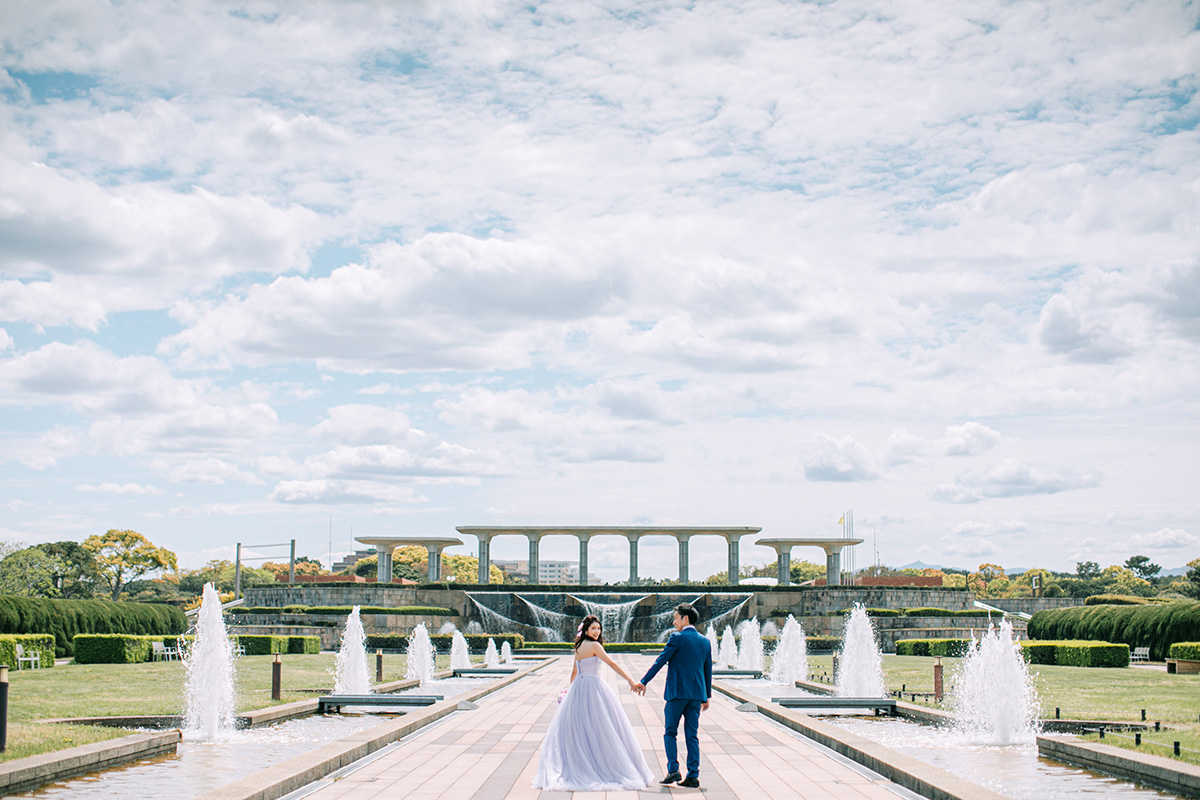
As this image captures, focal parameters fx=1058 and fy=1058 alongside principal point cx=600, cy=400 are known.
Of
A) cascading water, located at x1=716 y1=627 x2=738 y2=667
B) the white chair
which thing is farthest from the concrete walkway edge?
cascading water, located at x1=716 y1=627 x2=738 y2=667

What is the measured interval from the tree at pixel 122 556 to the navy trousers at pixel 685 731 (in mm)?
86170

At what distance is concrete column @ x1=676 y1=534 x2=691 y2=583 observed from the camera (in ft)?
224

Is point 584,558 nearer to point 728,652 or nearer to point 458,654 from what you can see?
point 728,652

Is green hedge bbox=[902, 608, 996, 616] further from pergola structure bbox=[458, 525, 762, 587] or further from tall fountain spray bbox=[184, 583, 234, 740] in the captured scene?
tall fountain spray bbox=[184, 583, 234, 740]

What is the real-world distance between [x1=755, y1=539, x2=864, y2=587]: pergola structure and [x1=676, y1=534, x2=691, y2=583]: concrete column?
182 inches

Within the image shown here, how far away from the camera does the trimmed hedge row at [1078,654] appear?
3158cm

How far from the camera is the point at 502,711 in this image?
54.5 ft

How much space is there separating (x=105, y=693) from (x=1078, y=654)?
89.6 feet

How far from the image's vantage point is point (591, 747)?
9141mm

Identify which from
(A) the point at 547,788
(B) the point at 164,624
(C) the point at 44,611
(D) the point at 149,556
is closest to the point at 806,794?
A: (A) the point at 547,788

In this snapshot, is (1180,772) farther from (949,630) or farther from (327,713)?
(949,630)

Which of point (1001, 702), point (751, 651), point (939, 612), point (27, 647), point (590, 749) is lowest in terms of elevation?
point (751, 651)

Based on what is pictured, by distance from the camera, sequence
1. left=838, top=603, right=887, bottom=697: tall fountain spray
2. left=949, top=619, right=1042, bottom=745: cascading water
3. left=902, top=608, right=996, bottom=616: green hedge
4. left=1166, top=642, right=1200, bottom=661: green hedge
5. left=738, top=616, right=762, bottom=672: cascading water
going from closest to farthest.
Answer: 1. left=949, top=619, right=1042, bottom=745: cascading water
2. left=838, top=603, right=887, bottom=697: tall fountain spray
3. left=1166, top=642, right=1200, bottom=661: green hedge
4. left=738, top=616, right=762, bottom=672: cascading water
5. left=902, top=608, right=996, bottom=616: green hedge

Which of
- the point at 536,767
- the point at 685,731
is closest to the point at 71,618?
the point at 536,767
